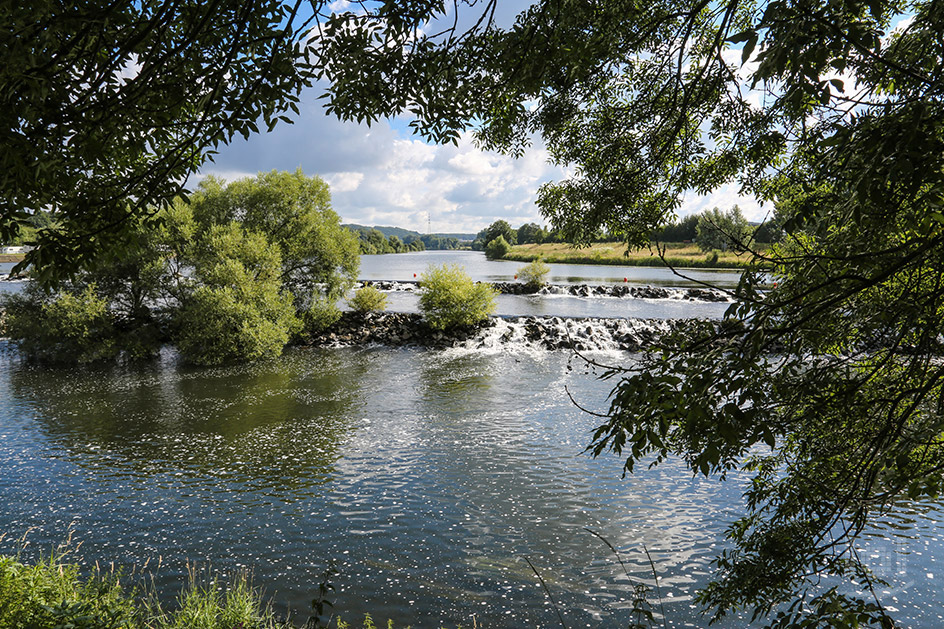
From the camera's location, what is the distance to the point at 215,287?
22.5m

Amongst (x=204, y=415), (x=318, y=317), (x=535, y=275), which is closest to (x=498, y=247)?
(x=535, y=275)

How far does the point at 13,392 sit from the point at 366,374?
12.3 metres

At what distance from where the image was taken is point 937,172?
86.5 inches

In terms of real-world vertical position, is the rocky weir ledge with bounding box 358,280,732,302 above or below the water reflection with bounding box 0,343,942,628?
above

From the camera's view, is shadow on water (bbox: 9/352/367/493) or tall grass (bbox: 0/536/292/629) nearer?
tall grass (bbox: 0/536/292/629)

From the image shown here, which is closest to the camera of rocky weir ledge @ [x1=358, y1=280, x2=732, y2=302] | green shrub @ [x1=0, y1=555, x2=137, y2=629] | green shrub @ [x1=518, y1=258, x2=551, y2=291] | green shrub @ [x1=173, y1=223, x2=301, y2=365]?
green shrub @ [x1=0, y1=555, x2=137, y2=629]

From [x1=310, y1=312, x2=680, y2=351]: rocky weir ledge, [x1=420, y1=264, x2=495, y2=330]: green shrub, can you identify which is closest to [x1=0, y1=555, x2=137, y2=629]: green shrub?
[x1=310, y1=312, x2=680, y2=351]: rocky weir ledge

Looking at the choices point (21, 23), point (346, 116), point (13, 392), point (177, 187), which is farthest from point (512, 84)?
point (13, 392)

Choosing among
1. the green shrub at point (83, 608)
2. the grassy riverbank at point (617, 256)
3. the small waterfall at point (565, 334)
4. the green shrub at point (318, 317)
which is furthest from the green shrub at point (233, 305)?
the grassy riverbank at point (617, 256)

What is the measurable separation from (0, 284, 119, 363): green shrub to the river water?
4653 millimetres

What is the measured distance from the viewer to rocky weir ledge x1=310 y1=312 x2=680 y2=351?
24000 millimetres

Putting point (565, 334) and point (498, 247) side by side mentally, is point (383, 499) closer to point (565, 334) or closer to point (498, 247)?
point (565, 334)

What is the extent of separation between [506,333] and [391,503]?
16.1 m

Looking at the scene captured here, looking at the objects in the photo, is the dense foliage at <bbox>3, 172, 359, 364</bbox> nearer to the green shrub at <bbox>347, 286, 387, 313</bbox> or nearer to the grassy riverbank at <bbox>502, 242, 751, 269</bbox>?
the green shrub at <bbox>347, 286, 387, 313</bbox>
